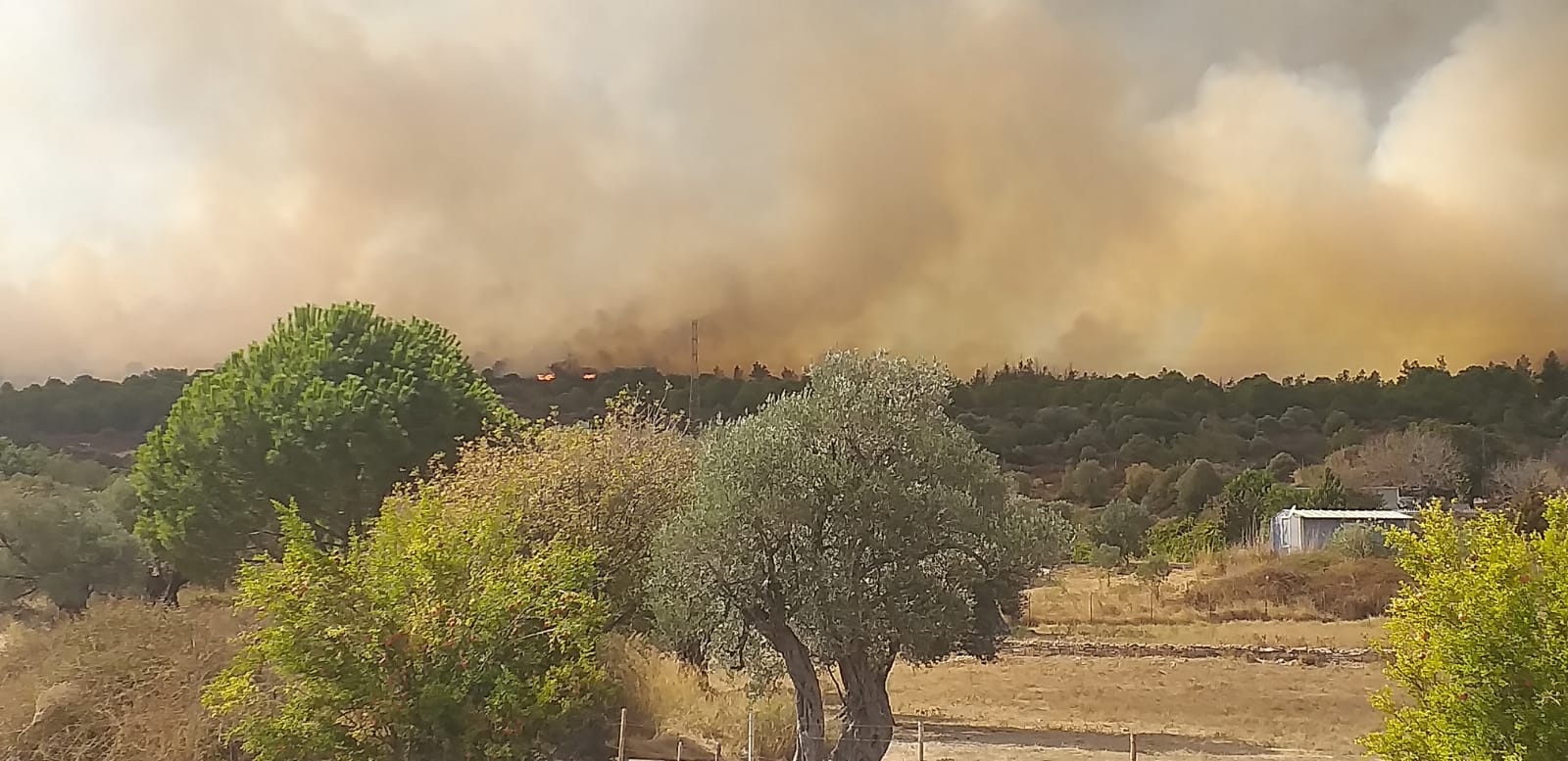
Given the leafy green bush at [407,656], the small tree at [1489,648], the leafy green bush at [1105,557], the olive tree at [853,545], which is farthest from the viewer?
the leafy green bush at [1105,557]

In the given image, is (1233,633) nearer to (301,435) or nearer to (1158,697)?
(1158,697)

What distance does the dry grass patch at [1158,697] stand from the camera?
22.4m

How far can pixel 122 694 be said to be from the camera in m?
15.9

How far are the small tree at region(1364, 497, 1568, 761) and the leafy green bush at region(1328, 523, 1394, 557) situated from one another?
35003mm

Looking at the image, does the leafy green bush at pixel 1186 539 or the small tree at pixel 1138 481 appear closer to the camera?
the leafy green bush at pixel 1186 539

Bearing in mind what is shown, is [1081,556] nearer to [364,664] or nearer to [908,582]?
[908,582]

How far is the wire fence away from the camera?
16.7 metres

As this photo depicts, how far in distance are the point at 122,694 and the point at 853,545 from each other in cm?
970

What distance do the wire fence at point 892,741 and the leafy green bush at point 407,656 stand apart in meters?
4.28

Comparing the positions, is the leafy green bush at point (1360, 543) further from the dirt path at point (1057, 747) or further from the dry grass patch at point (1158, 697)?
the dirt path at point (1057, 747)

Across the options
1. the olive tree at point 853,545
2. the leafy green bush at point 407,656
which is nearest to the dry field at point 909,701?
the olive tree at point 853,545

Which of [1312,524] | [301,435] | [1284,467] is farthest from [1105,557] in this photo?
[301,435]

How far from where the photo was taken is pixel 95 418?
2242 inches

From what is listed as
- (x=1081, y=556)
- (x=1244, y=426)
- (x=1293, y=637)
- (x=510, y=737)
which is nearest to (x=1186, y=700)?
(x=1293, y=637)
